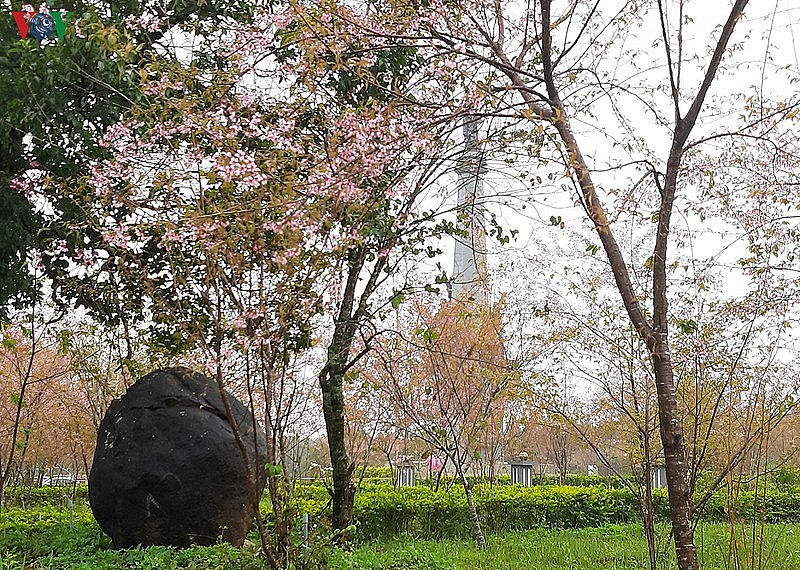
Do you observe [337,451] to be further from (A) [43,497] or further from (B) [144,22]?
(A) [43,497]

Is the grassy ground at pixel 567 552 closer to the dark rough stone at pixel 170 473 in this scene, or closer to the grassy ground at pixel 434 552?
the grassy ground at pixel 434 552

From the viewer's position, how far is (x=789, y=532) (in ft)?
28.5

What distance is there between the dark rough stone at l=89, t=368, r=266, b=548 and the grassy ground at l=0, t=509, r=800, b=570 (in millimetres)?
246

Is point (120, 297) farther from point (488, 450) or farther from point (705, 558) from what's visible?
point (488, 450)

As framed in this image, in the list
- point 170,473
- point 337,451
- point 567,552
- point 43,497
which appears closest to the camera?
point 170,473

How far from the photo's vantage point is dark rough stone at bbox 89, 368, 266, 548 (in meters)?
5.16

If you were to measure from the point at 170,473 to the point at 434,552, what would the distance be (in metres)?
2.42

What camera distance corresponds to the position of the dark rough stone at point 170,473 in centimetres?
516

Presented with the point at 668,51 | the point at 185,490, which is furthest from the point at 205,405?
the point at 668,51

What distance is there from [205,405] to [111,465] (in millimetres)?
748

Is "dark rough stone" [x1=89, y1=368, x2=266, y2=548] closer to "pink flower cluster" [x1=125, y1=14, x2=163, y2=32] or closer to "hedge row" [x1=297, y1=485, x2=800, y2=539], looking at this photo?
"hedge row" [x1=297, y1=485, x2=800, y2=539]
